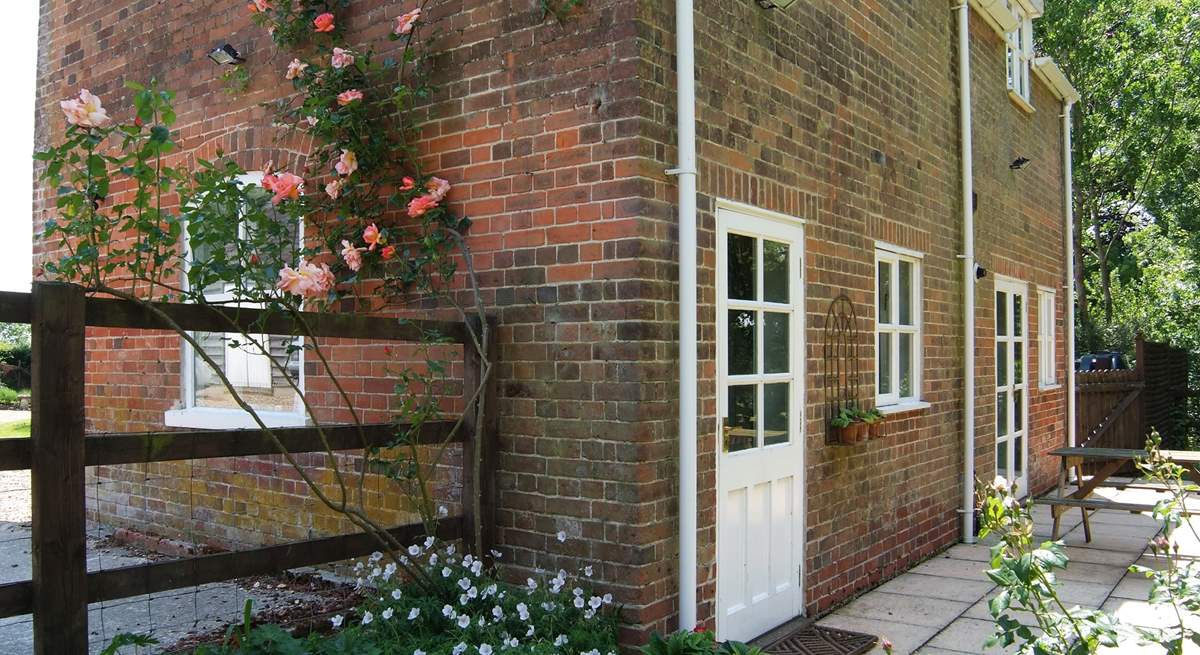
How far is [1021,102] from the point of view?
989cm

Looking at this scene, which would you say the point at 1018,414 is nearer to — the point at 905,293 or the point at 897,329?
the point at 905,293

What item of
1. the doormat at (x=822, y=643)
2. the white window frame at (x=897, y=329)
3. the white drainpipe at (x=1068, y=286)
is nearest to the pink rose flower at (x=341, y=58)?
the white window frame at (x=897, y=329)

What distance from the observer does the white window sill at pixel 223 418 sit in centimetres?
566

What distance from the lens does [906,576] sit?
648cm

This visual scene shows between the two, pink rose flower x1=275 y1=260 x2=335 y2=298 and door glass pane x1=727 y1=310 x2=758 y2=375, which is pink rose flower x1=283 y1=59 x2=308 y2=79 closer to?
pink rose flower x1=275 y1=260 x2=335 y2=298

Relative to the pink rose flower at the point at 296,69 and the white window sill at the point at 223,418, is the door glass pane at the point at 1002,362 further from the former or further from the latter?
the pink rose flower at the point at 296,69

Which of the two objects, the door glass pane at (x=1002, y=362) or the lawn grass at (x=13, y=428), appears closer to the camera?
the door glass pane at (x=1002, y=362)

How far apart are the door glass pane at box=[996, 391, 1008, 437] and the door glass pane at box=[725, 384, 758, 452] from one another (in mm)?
4848

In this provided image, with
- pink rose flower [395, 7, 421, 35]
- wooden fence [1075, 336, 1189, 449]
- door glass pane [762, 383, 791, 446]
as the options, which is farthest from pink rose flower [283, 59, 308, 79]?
wooden fence [1075, 336, 1189, 449]

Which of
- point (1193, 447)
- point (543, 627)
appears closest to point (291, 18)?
point (543, 627)

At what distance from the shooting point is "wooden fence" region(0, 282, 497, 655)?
3047 millimetres

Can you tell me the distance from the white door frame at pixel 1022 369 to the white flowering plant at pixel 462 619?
19.5ft

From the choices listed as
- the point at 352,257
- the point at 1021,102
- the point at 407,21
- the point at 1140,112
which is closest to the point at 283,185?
the point at 352,257

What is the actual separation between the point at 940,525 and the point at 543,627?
438cm
